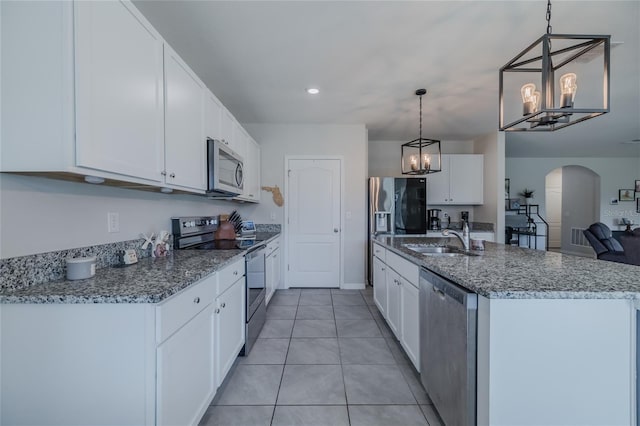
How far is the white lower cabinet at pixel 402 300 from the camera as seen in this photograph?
5.94ft

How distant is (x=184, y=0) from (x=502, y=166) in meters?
4.67

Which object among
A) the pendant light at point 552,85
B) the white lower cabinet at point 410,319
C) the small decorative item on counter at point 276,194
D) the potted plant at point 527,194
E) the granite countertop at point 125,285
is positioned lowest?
the white lower cabinet at point 410,319

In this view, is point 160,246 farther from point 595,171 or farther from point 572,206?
point 572,206

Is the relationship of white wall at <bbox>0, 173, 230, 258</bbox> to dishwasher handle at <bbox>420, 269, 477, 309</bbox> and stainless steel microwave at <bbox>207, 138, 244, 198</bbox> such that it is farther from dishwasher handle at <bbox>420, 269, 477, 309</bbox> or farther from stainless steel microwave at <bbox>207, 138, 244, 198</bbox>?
dishwasher handle at <bbox>420, 269, 477, 309</bbox>

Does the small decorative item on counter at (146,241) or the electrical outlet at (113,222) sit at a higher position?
the electrical outlet at (113,222)

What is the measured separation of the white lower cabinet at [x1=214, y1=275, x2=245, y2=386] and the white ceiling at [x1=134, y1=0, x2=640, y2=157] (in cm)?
183

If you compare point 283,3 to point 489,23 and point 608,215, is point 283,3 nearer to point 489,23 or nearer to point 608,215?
point 489,23

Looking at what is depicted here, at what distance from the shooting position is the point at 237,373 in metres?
1.94

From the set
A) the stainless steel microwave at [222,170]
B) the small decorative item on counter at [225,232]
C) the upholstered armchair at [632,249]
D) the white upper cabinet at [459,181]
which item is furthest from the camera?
the white upper cabinet at [459,181]

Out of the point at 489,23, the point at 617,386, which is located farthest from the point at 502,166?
the point at 617,386

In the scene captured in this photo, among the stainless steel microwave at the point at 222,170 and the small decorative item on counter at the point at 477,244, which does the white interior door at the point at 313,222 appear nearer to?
the stainless steel microwave at the point at 222,170

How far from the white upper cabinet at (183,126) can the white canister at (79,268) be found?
0.56 meters

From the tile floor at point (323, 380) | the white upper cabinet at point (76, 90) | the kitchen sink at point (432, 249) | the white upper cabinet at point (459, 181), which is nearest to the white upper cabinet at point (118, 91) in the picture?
the white upper cabinet at point (76, 90)

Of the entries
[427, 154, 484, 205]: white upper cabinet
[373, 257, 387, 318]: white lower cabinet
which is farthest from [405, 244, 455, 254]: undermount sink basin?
[427, 154, 484, 205]: white upper cabinet
